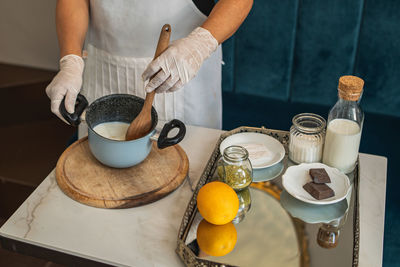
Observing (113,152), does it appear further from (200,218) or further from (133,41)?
(133,41)

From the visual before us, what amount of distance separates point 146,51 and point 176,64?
38 centimetres

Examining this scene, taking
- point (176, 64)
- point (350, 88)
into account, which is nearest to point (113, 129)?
point (176, 64)

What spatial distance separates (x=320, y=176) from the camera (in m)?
1.17

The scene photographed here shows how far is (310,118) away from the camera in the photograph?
1.30 meters

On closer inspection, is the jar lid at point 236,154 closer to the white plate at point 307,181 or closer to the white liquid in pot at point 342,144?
the white plate at point 307,181

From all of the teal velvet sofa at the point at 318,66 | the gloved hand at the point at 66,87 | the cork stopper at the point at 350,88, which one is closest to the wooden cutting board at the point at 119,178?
the gloved hand at the point at 66,87

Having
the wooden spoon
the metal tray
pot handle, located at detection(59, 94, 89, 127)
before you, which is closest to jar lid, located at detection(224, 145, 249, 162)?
the metal tray

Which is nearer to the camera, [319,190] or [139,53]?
[319,190]

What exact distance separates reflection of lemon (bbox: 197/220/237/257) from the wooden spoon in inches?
12.3

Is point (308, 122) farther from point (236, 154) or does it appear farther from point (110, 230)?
point (110, 230)

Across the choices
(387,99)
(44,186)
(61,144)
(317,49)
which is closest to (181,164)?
(44,186)

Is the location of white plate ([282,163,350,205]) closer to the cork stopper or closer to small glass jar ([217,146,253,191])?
small glass jar ([217,146,253,191])

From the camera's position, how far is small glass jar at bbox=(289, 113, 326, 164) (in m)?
1.26

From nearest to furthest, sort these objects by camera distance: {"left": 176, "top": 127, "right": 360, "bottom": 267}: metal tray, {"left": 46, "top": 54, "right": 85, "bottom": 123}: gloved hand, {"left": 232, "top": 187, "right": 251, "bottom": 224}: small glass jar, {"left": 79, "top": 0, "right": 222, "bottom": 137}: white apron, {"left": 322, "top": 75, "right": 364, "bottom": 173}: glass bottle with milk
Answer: {"left": 176, "top": 127, "right": 360, "bottom": 267}: metal tray, {"left": 232, "top": 187, "right": 251, "bottom": 224}: small glass jar, {"left": 322, "top": 75, "right": 364, "bottom": 173}: glass bottle with milk, {"left": 46, "top": 54, "right": 85, "bottom": 123}: gloved hand, {"left": 79, "top": 0, "right": 222, "bottom": 137}: white apron
